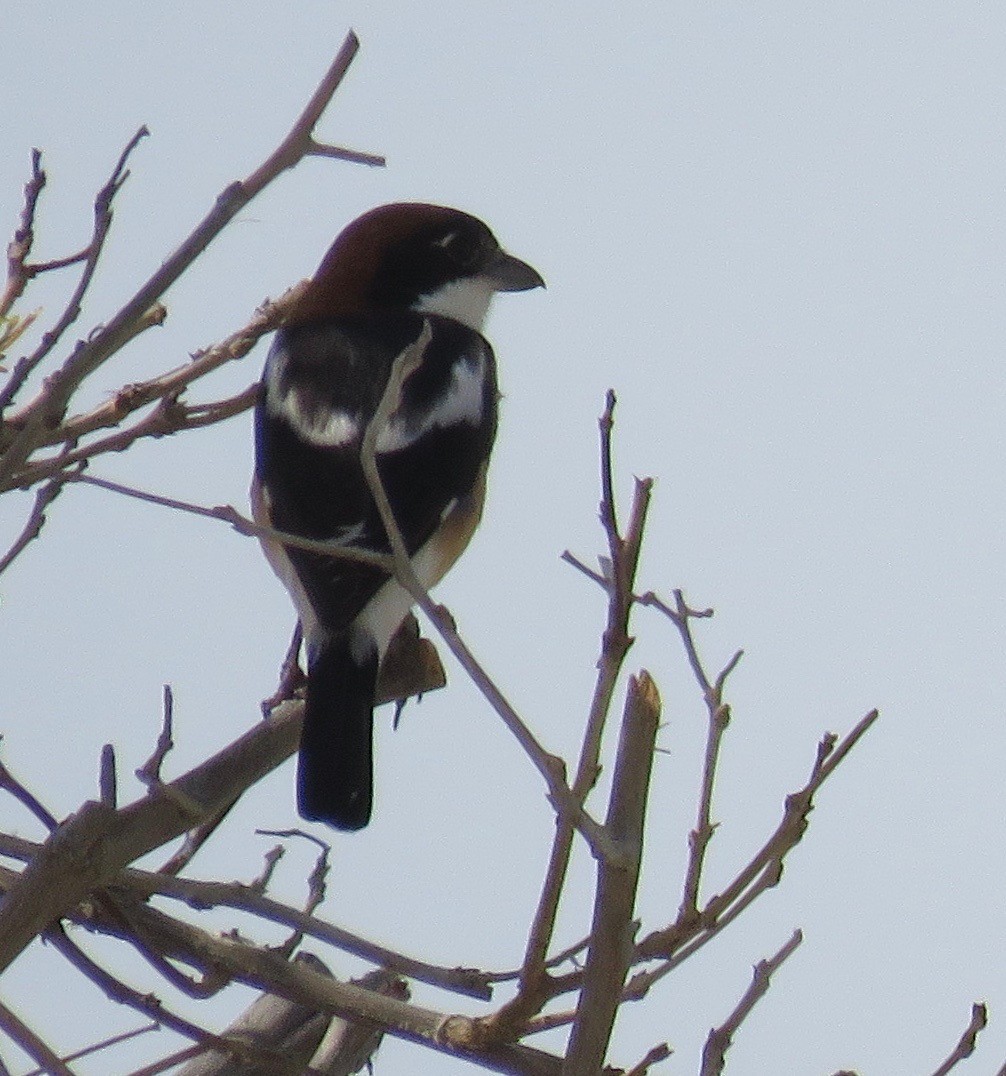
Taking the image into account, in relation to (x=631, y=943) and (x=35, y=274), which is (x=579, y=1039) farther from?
(x=35, y=274)

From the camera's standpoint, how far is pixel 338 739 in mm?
3941

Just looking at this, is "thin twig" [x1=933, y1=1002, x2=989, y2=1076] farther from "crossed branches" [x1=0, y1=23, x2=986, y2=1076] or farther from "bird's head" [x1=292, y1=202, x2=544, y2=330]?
"bird's head" [x1=292, y1=202, x2=544, y2=330]

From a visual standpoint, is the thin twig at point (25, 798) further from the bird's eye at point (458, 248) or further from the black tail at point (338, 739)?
the bird's eye at point (458, 248)

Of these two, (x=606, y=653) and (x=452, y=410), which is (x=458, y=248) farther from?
(x=606, y=653)

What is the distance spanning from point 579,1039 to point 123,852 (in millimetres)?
958

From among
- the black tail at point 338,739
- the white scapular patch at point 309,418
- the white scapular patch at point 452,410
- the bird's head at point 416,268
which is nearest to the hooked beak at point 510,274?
the bird's head at point 416,268

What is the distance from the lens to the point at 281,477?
14.9ft

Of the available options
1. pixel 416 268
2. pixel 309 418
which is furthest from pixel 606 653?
pixel 416 268

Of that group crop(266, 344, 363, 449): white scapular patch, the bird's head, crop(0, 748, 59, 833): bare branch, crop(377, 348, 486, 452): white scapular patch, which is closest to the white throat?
the bird's head

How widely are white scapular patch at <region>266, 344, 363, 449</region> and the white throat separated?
76cm

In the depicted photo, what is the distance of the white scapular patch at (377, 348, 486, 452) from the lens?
4566 mm

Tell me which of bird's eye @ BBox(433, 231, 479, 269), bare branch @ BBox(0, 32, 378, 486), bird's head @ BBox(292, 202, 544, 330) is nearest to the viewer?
bare branch @ BBox(0, 32, 378, 486)

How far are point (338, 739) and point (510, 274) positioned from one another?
220 centimetres

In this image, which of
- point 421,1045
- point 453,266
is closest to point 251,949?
point 421,1045
